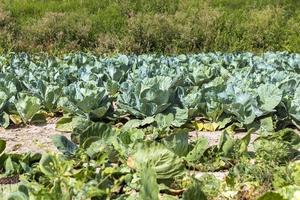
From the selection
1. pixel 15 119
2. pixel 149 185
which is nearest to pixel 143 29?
pixel 15 119

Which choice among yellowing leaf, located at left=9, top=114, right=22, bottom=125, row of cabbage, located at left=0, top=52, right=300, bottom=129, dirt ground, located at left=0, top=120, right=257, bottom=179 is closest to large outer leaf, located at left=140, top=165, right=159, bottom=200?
dirt ground, located at left=0, top=120, right=257, bottom=179

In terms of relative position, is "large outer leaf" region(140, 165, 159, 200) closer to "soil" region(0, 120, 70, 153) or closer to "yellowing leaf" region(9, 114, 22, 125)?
"soil" region(0, 120, 70, 153)

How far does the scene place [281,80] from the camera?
233 inches

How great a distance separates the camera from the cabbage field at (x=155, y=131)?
111 inches

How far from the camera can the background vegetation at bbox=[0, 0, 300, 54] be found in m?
16.4

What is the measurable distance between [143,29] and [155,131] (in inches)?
513

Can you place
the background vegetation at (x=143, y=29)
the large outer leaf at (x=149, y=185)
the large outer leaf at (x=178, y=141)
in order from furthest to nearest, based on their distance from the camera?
the background vegetation at (x=143, y=29)
the large outer leaf at (x=178, y=141)
the large outer leaf at (x=149, y=185)

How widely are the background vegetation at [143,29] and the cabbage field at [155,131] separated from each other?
816 centimetres

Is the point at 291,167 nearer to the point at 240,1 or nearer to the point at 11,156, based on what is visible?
the point at 11,156

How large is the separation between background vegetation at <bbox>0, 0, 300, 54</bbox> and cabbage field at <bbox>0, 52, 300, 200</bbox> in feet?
26.8

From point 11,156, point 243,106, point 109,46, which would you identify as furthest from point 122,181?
point 109,46

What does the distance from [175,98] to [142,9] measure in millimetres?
15468

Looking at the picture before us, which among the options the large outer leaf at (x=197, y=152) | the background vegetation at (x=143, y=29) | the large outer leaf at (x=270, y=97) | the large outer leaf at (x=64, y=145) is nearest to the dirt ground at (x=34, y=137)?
the large outer leaf at (x=270, y=97)

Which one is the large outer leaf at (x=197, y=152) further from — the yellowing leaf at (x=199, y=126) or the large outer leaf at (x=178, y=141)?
the yellowing leaf at (x=199, y=126)
